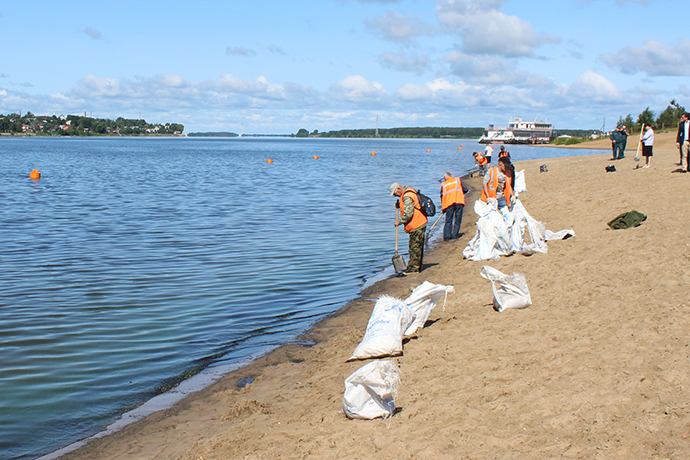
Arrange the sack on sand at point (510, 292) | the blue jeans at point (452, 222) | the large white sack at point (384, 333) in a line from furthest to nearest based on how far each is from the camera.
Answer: the blue jeans at point (452, 222) < the sack on sand at point (510, 292) < the large white sack at point (384, 333)

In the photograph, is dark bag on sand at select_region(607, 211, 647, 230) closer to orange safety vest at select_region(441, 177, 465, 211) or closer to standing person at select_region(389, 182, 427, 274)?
orange safety vest at select_region(441, 177, 465, 211)

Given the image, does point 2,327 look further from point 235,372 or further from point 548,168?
point 548,168

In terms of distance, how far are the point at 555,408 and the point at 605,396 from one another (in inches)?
18.5

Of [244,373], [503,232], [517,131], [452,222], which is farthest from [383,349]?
[517,131]

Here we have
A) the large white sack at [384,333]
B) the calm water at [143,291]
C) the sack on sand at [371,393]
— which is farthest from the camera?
the calm water at [143,291]

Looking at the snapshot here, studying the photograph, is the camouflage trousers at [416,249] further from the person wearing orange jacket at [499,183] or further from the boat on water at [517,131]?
the boat on water at [517,131]

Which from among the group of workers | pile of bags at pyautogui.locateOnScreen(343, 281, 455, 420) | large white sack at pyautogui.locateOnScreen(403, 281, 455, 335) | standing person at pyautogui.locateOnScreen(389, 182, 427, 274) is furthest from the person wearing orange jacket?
pile of bags at pyautogui.locateOnScreen(343, 281, 455, 420)

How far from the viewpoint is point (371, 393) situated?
499cm

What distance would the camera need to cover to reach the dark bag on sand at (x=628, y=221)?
12.1 meters

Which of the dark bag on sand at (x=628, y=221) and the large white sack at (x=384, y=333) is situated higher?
the dark bag on sand at (x=628, y=221)

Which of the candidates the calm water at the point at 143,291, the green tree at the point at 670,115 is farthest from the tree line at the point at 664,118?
the calm water at the point at 143,291

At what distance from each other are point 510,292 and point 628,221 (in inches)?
231

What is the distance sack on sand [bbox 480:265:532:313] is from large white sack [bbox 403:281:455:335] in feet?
2.68

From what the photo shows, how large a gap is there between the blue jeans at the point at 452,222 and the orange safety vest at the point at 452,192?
0.72 feet
